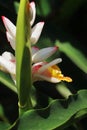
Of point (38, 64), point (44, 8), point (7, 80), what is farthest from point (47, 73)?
point (44, 8)

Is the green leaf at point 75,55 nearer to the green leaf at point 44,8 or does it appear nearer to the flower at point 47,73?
the green leaf at point 44,8

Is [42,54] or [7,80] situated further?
[7,80]

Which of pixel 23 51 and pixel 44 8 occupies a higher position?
pixel 23 51

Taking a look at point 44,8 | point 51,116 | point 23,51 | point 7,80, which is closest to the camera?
point 23,51

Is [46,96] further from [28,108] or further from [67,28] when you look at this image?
[67,28]

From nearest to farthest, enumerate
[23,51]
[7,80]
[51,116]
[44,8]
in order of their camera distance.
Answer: [23,51], [51,116], [7,80], [44,8]

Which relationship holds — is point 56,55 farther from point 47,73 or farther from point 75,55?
point 47,73
